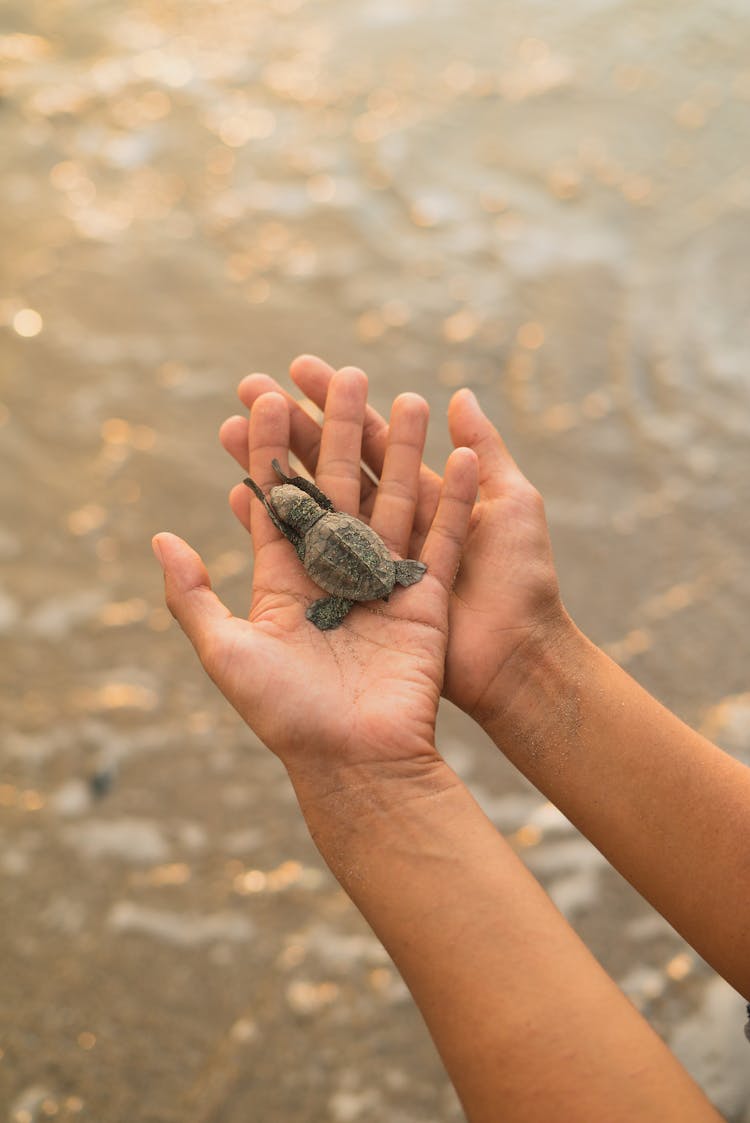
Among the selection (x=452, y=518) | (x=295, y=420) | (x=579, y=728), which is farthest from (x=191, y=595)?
(x=579, y=728)

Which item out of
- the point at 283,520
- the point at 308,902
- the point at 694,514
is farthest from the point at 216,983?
the point at 694,514

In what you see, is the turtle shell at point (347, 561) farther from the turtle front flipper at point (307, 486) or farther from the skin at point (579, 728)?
the skin at point (579, 728)

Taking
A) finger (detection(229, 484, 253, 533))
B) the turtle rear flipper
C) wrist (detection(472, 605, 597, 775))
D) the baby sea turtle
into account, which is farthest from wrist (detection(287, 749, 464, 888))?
finger (detection(229, 484, 253, 533))

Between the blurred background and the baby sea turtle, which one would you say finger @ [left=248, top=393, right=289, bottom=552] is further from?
the blurred background

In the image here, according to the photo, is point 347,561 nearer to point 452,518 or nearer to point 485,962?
point 452,518

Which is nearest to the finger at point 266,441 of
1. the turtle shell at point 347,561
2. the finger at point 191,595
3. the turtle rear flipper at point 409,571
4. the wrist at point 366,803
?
the turtle shell at point 347,561
